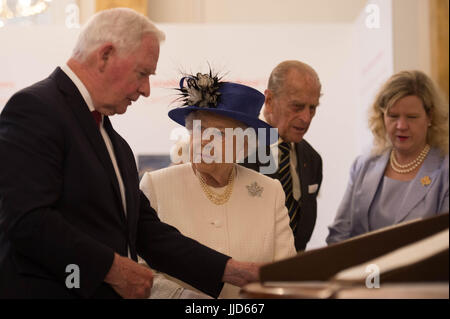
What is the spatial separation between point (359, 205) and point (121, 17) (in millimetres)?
2135

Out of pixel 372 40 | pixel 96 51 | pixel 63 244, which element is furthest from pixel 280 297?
pixel 372 40

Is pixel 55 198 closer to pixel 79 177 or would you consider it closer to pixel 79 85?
pixel 79 177

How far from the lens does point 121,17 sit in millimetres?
2189

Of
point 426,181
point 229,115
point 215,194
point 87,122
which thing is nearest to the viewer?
point 87,122

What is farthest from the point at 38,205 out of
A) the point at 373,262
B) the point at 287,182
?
the point at 287,182

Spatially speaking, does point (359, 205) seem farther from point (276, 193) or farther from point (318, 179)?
point (276, 193)

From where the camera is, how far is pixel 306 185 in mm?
3850

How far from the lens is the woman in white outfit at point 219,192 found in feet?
9.09

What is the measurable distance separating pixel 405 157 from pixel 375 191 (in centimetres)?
28

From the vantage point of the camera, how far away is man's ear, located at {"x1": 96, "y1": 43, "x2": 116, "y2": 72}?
84.3 inches

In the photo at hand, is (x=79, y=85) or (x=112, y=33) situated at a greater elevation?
(x=112, y=33)

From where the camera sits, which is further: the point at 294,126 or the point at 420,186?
the point at 294,126

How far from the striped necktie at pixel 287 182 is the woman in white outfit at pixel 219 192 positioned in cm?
75

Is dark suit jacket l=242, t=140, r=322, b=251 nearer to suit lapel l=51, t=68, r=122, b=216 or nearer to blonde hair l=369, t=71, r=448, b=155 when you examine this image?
blonde hair l=369, t=71, r=448, b=155
